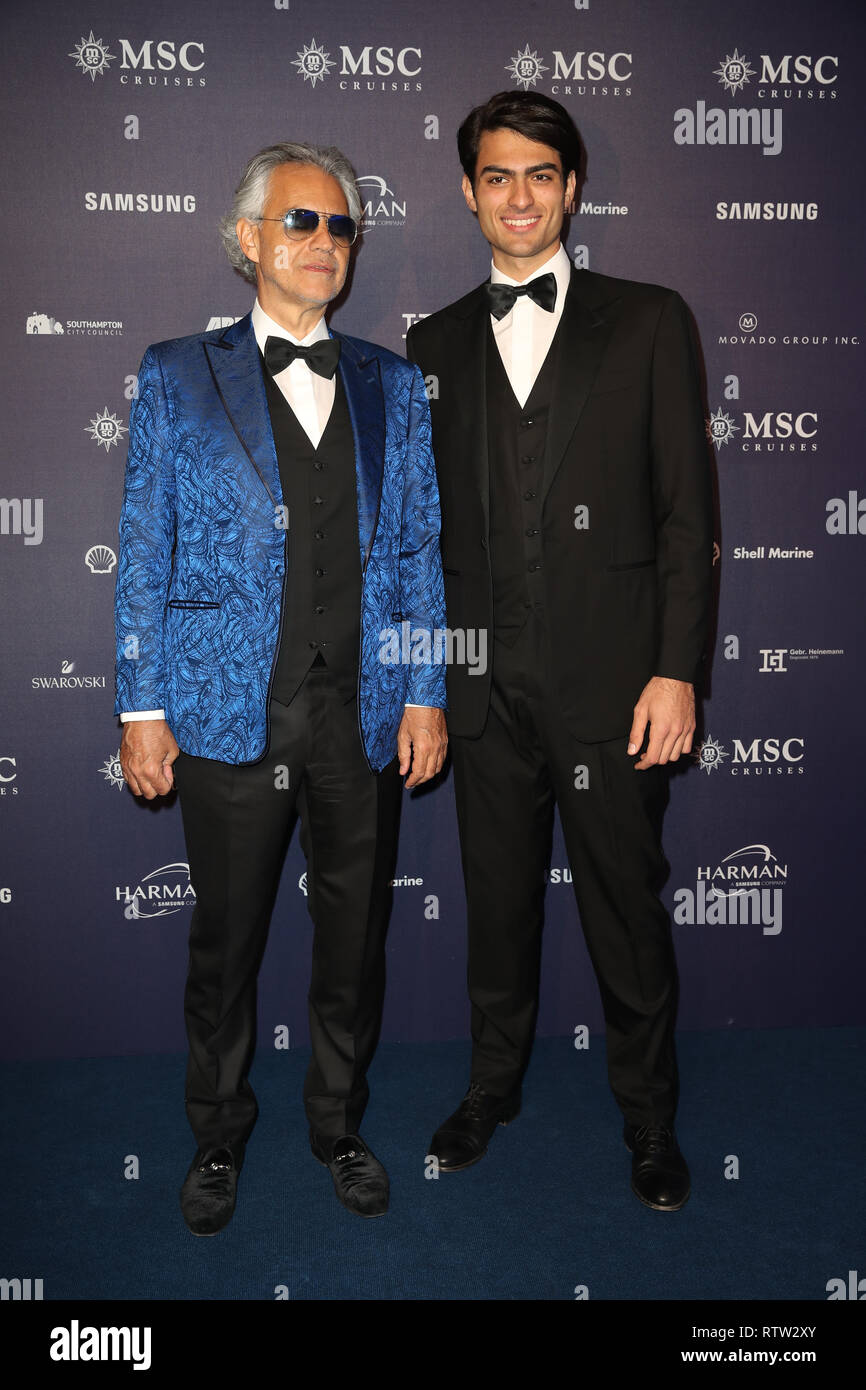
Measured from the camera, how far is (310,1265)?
2.13 m

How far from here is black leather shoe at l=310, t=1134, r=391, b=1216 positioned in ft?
7.52

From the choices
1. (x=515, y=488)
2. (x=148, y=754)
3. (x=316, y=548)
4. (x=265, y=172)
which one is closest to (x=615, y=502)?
(x=515, y=488)

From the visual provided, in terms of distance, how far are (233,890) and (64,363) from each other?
1590 millimetres

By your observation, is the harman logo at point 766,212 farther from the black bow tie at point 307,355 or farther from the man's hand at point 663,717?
the man's hand at point 663,717

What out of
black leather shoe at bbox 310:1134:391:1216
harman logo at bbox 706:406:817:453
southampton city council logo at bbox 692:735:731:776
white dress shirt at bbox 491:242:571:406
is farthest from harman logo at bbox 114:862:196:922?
harman logo at bbox 706:406:817:453

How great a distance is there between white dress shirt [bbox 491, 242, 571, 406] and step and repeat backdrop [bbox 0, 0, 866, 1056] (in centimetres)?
60

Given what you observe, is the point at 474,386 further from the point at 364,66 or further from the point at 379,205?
the point at 364,66

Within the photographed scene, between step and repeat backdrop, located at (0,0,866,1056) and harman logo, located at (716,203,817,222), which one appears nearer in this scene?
step and repeat backdrop, located at (0,0,866,1056)

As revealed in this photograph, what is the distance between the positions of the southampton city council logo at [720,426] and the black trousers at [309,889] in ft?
4.78

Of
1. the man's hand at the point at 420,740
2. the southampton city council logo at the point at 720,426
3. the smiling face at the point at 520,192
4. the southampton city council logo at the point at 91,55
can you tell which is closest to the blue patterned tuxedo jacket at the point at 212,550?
the man's hand at the point at 420,740

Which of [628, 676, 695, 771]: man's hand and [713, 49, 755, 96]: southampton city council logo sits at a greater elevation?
[713, 49, 755, 96]: southampton city council logo

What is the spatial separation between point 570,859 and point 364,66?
87.6 inches

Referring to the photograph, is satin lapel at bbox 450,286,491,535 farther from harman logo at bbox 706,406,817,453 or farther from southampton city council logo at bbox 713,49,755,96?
southampton city council logo at bbox 713,49,755,96

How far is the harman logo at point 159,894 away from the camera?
10.0ft
